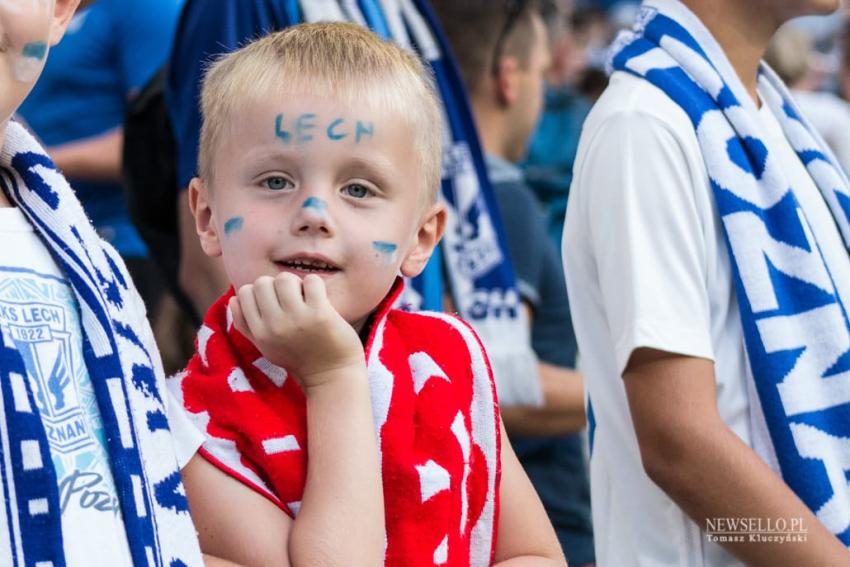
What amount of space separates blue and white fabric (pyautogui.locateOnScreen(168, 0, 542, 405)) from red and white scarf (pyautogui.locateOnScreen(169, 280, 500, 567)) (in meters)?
1.03

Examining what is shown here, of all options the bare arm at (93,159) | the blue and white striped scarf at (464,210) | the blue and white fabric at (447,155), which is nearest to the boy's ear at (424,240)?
the blue and white fabric at (447,155)

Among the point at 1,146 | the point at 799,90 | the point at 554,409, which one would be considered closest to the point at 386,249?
the point at 1,146

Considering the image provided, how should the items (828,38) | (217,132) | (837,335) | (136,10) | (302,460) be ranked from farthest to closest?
1. (828,38)
2. (136,10)
3. (837,335)
4. (217,132)
5. (302,460)

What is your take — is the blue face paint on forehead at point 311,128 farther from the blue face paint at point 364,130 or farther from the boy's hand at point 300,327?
the boy's hand at point 300,327

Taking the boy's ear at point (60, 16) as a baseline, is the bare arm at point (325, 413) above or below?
below

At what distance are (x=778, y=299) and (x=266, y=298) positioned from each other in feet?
3.49

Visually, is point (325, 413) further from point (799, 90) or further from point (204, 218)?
point (799, 90)

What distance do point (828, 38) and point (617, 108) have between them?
390 inches

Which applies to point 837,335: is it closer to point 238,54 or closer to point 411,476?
point 411,476

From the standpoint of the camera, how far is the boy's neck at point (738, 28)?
2.58 m

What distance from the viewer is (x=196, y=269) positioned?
2941mm

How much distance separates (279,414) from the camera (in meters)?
1.63

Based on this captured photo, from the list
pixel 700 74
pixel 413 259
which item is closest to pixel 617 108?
pixel 700 74

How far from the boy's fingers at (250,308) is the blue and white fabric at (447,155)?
120 centimetres
